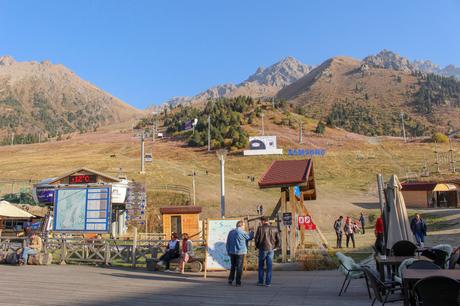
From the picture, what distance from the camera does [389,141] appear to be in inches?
3137

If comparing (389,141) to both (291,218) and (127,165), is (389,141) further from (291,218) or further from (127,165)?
(291,218)

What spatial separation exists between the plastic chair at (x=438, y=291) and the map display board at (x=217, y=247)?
7258 mm

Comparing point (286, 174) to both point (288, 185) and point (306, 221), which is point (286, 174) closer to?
point (288, 185)

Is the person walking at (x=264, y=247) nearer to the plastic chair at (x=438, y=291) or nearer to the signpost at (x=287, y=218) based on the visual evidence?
the signpost at (x=287, y=218)

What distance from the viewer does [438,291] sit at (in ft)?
17.3

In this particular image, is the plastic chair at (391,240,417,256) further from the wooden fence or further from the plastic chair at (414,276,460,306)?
the wooden fence

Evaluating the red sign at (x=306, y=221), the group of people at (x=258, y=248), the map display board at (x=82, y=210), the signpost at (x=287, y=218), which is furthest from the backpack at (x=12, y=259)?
the red sign at (x=306, y=221)

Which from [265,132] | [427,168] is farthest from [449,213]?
[265,132]

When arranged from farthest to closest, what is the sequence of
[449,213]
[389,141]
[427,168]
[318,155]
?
[389,141], [318,155], [427,168], [449,213]

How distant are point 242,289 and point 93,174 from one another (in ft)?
33.9

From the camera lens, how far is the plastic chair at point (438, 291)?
17.2ft

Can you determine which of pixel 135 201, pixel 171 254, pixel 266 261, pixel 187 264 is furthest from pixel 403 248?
pixel 135 201

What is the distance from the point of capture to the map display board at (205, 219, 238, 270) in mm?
12109

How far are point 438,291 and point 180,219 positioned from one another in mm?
19528
